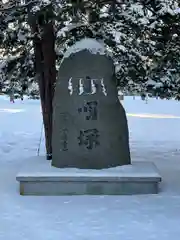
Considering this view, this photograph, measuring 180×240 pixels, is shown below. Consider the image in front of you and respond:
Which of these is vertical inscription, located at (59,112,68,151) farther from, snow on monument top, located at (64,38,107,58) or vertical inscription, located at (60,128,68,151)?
snow on monument top, located at (64,38,107,58)

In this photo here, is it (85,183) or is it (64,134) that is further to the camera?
(64,134)

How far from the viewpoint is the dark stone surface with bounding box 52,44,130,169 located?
748cm

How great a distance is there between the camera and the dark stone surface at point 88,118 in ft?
24.5

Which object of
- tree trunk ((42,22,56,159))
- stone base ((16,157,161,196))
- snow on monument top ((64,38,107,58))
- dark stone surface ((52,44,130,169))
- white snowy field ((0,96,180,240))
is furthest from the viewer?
tree trunk ((42,22,56,159))

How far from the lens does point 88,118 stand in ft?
24.6

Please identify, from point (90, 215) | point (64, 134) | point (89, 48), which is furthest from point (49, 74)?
point (90, 215)

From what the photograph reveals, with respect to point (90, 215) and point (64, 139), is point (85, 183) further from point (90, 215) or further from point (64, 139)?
point (90, 215)

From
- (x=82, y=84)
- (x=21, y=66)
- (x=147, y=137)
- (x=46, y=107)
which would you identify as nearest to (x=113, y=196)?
(x=82, y=84)

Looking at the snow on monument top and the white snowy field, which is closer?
the white snowy field

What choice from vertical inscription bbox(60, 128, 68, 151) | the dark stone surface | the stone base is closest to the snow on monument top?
the dark stone surface

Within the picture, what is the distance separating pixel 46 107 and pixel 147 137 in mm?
7956

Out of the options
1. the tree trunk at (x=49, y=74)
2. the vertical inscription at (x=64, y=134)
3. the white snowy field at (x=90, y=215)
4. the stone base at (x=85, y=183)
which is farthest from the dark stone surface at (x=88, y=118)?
the tree trunk at (x=49, y=74)

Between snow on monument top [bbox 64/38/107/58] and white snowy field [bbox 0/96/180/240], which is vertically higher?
snow on monument top [bbox 64/38/107/58]

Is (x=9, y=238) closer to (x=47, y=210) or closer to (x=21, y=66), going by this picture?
(x=47, y=210)
